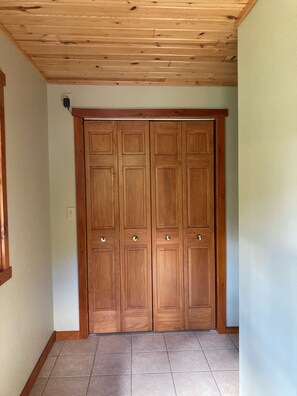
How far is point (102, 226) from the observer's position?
2578 mm

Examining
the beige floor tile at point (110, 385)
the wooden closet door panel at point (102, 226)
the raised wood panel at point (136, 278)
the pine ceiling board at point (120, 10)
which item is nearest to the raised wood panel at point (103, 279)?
the wooden closet door panel at point (102, 226)

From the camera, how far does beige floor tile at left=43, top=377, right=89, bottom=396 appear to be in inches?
74.4

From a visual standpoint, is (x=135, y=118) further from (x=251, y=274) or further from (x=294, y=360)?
(x=294, y=360)

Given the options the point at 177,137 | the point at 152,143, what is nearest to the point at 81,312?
the point at 152,143

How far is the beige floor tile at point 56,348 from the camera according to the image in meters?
2.34

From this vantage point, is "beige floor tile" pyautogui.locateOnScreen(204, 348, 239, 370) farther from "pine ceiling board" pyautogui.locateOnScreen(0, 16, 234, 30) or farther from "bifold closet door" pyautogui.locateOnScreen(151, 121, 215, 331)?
"pine ceiling board" pyautogui.locateOnScreen(0, 16, 234, 30)

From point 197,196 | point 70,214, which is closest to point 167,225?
point 197,196

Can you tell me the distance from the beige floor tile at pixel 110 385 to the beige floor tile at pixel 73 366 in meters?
0.14

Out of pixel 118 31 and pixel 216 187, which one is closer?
pixel 118 31

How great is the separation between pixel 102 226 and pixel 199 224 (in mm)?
939

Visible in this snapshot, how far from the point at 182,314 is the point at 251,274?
55.3 inches

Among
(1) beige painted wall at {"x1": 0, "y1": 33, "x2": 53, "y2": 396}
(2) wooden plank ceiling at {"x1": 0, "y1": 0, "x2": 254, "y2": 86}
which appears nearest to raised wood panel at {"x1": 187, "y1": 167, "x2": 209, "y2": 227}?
(2) wooden plank ceiling at {"x1": 0, "y1": 0, "x2": 254, "y2": 86}

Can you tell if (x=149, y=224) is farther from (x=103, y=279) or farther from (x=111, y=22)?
(x=111, y=22)

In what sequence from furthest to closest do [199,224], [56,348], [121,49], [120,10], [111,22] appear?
1. [199,224]
2. [56,348]
3. [121,49]
4. [111,22]
5. [120,10]
